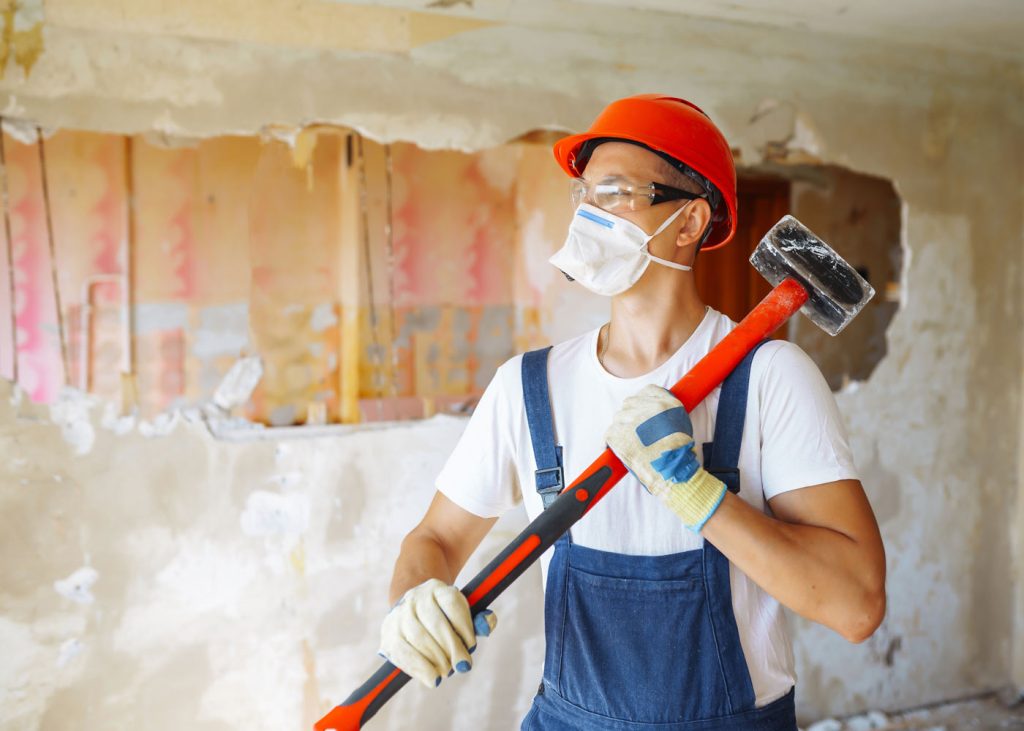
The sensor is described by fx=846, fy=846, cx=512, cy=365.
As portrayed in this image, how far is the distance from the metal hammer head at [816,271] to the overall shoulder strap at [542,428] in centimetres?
42

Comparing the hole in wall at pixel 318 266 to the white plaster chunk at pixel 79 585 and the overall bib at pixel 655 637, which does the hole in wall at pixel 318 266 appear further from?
the overall bib at pixel 655 637

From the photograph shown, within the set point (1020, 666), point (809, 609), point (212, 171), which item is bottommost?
point (1020, 666)

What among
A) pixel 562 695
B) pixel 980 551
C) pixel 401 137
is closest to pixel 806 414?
pixel 562 695

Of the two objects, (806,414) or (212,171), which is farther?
(212,171)

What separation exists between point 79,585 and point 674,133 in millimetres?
2084

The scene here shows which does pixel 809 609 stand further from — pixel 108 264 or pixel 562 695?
pixel 108 264

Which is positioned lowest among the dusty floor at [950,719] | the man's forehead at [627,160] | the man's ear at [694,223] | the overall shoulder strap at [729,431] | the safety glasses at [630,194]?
the dusty floor at [950,719]

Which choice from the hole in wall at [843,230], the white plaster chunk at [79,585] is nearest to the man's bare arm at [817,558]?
the white plaster chunk at [79,585]

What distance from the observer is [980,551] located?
355 cm

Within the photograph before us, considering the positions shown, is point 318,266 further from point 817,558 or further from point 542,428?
point 817,558

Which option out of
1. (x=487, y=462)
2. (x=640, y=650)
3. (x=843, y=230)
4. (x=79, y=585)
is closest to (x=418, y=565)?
(x=487, y=462)

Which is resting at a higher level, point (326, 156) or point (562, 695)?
point (326, 156)

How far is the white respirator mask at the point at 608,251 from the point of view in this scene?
144cm

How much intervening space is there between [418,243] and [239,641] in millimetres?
3189
